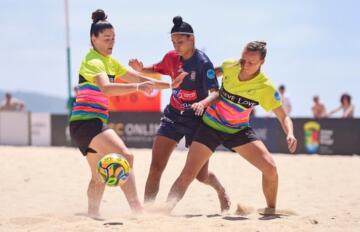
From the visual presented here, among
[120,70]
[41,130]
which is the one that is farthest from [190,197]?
[41,130]

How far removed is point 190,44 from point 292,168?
6565 millimetres

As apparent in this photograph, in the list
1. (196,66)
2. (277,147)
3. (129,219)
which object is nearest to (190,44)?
(196,66)

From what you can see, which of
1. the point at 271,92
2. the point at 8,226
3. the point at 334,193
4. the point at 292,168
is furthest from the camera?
the point at 292,168

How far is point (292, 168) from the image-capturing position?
483 inches

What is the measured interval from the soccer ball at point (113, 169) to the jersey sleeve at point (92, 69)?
75 cm

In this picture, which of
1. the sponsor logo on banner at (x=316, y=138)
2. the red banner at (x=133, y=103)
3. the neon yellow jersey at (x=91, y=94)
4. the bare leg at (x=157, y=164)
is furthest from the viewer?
the red banner at (x=133, y=103)

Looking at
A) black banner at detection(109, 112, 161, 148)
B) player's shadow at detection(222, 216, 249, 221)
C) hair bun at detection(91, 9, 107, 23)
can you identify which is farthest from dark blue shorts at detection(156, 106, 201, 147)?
black banner at detection(109, 112, 161, 148)

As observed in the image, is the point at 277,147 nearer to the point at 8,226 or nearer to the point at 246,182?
the point at 246,182

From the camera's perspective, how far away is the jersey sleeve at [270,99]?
616 cm

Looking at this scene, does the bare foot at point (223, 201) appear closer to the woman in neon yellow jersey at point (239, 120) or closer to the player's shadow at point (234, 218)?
the woman in neon yellow jersey at point (239, 120)

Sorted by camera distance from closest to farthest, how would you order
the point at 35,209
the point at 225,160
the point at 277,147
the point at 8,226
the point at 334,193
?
1. the point at 8,226
2. the point at 35,209
3. the point at 334,193
4. the point at 225,160
5. the point at 277,147

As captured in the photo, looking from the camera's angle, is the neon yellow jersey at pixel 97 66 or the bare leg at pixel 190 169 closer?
the neon yellow jersey at pixel 97 66

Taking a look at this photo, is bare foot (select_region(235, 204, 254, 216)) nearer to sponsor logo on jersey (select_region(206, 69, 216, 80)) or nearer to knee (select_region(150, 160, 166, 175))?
knee (select_region(150, 160, 166, 175))

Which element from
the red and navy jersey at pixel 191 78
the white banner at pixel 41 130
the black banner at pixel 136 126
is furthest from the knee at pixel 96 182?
the white banner at pixel 41 130
